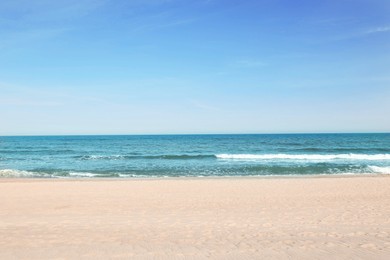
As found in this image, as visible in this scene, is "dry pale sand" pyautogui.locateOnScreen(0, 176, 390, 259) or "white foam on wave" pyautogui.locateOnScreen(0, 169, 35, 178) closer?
"dry pale sand" pyautogui.locateOnScreen(0, 176, 390, 259)

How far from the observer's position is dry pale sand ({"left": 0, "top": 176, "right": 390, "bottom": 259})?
614 cm

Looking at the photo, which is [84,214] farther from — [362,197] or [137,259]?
[362,197]

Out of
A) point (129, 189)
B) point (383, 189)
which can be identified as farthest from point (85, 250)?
point (383, 189)

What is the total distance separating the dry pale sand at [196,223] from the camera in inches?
242

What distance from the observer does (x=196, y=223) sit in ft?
27.3

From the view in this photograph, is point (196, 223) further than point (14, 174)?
No

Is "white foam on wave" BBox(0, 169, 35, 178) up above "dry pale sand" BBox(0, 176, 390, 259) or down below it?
below

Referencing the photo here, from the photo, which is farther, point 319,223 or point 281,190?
point 281,190

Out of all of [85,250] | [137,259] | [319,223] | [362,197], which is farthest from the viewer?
[362,197]

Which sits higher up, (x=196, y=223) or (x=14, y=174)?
(x=196, y=223)

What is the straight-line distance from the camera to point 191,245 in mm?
6457

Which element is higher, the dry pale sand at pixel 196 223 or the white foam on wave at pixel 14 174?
the dry pale sand at pixel 196 223

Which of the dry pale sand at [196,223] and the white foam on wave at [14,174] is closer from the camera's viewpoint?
the dry pale sand at [196,223]

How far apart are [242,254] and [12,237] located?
495 centimetres
